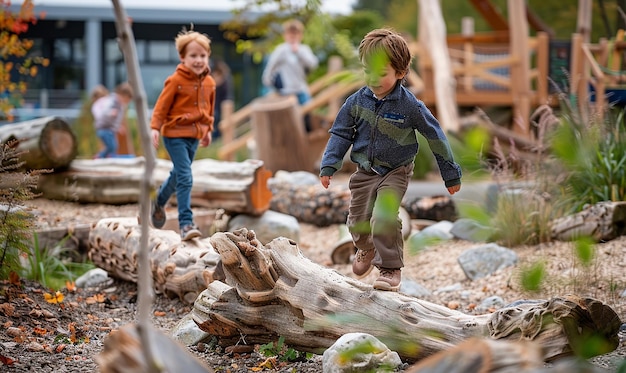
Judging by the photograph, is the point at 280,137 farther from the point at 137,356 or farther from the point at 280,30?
the point at 137,356

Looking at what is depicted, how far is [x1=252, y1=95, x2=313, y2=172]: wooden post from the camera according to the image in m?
10.9

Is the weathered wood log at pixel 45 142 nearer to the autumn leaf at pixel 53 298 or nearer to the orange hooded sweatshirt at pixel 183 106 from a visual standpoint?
the orange hooded sweatshirt at pixel 183 106

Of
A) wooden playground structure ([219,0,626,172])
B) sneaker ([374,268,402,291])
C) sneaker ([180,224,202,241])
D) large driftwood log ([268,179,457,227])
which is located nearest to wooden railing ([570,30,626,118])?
wooden playground structure ([219,0,626,172])

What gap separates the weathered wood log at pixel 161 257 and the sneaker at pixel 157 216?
0.14 m

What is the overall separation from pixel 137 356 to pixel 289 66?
10.2 metres

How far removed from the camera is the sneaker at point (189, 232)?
5.40 m

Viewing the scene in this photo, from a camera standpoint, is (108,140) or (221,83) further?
(221,83)

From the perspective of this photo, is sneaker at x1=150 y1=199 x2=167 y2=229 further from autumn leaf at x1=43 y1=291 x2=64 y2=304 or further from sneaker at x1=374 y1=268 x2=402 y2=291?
sneaker at x1=374 y1=268 x2=402 y2=291

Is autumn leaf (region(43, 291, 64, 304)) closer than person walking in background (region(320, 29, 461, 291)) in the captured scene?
No

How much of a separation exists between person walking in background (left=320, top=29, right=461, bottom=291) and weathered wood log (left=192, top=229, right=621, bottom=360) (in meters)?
0.23

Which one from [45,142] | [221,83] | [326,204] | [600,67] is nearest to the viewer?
[45,142]

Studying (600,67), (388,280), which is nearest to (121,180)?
(388,280)

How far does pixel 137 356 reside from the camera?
2104mm

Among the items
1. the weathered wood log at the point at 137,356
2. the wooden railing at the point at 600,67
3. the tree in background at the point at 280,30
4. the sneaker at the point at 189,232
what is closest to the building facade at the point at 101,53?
the tree in background at the point at 280,30
